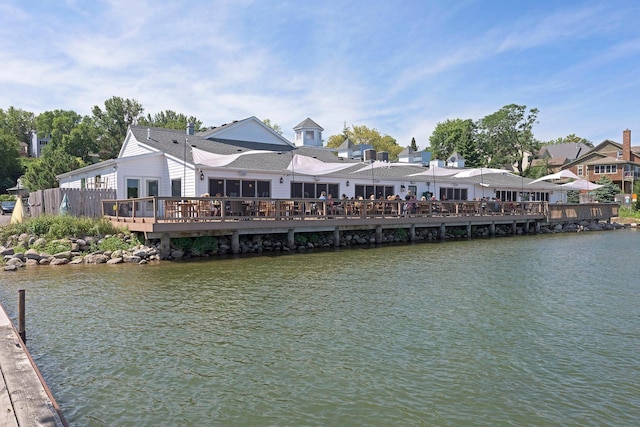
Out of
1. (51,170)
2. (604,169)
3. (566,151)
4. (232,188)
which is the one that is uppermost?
(566,151)

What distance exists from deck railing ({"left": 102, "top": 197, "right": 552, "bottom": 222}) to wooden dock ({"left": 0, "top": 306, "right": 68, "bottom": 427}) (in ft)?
33.7

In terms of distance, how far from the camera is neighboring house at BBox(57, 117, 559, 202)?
20453mm

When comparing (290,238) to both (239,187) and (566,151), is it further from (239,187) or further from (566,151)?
(566,151)

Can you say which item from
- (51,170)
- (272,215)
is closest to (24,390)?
(272,215)

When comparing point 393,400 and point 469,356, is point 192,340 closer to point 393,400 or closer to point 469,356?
point 393,400

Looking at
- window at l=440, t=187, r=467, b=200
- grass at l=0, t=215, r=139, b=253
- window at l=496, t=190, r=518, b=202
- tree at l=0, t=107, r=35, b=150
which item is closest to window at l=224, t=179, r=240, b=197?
grass at l=0, t=215, r=139, b=253

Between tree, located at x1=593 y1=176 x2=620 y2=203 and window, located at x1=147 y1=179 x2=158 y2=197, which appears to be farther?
tree, located at x1=593 y1=176 x2=620 y2=203

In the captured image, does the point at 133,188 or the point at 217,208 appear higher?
the point at 133,188

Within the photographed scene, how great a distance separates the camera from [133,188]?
69.8 feet

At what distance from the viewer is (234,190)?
21734 mm

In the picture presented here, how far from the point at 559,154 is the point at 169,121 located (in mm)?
58645

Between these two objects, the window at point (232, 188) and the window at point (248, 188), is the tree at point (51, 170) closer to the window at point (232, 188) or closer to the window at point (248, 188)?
the window at point (232, 188)

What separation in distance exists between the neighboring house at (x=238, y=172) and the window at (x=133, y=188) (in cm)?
4

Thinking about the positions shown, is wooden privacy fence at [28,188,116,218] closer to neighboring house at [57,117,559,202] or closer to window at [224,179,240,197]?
neighboring house at [57,117,559,202]
